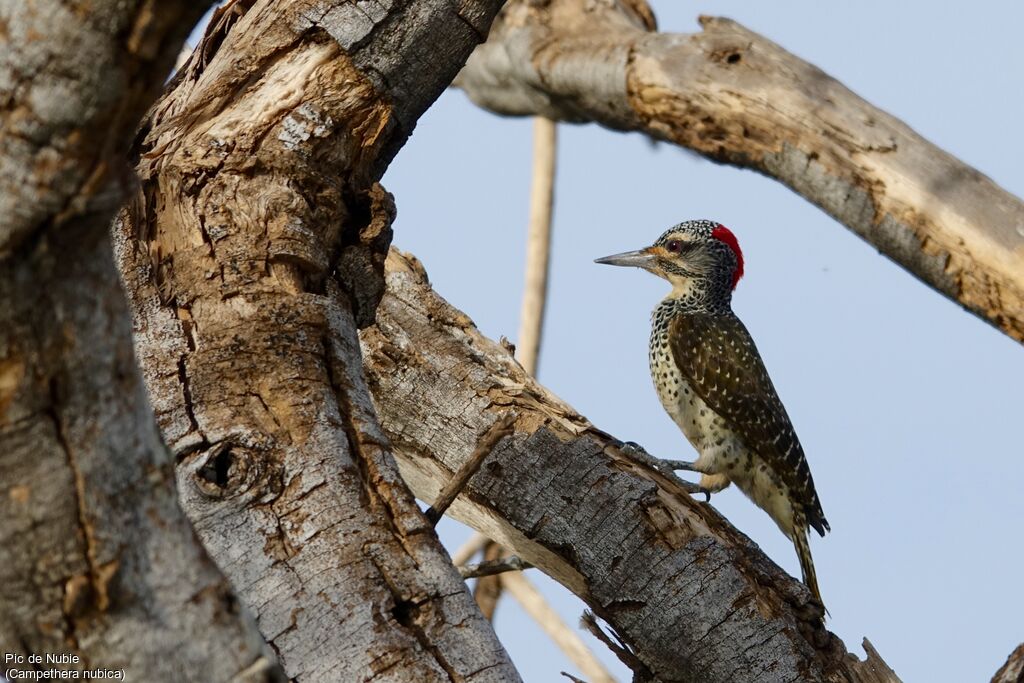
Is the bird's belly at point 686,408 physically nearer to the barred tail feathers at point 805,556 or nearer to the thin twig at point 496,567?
the barred tail feathers at point 805,556

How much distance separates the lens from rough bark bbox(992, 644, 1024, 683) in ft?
9.41

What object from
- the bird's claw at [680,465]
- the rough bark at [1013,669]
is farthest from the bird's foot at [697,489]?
the rough bark at [1013,669]

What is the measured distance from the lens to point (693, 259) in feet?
21.7

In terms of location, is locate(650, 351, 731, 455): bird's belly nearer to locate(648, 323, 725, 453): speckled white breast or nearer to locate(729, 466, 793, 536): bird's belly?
locate(648, 323, 725, 453): speckled white breast

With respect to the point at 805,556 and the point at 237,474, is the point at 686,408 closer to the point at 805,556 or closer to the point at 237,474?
the point at 805,556

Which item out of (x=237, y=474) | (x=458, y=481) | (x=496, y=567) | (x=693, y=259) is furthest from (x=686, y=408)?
(x=237, y=474)

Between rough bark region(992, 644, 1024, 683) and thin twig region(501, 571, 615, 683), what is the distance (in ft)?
8.39

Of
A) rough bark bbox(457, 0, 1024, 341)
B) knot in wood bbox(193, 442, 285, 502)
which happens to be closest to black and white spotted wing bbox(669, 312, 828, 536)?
rough bark bbox(457, 0, 1024, 341)

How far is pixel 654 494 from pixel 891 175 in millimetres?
1930

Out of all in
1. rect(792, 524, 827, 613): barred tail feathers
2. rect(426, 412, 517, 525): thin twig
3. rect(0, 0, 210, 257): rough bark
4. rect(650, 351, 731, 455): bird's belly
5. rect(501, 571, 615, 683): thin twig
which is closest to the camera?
rect(0, 0, 210, 257): rough bark

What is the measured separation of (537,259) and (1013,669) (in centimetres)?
361

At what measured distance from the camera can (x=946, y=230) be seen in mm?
4688

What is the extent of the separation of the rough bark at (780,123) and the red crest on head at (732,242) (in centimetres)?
94

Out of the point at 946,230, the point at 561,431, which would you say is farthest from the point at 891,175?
the point at 561,431
